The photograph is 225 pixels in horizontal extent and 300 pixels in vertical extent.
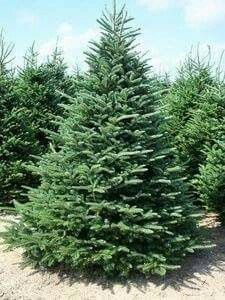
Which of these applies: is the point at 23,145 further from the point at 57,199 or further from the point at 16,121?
the point at 57,199

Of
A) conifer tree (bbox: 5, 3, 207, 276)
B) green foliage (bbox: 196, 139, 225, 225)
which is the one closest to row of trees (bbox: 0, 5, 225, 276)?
conifer tree (bbox: 5, 3, 207, 276)

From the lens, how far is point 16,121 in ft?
34.9

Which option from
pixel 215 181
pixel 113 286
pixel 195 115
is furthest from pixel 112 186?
pixel 195 115

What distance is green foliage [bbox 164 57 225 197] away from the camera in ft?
33.8

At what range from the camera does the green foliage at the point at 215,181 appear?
8883 mm

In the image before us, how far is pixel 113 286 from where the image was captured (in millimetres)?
6988

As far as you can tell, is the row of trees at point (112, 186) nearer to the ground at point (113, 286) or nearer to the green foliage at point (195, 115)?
the ground at point (113, 286)

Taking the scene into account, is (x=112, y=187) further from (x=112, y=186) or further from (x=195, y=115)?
(x=195, y=115)

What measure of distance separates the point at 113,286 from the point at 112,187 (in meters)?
1.35

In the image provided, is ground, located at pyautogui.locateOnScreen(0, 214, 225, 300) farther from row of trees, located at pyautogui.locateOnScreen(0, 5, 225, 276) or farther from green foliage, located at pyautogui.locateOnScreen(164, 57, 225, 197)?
green foliage, located at pyautogui.locateOnScreen(164, 57, 225, 197)

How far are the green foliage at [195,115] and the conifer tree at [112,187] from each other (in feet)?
5.86

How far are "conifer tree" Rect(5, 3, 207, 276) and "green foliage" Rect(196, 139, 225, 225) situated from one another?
4.90 ft

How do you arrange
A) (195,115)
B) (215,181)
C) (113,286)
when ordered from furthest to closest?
1. (195,115)
2. (215,181)
3. (113,286)

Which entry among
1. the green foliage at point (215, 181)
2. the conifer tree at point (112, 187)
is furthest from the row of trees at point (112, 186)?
the green foliage at point (215, 181)
